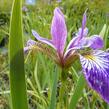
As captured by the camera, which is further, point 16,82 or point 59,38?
point 59,38

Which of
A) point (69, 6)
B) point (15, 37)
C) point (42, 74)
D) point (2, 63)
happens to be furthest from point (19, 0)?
point (69, 6)

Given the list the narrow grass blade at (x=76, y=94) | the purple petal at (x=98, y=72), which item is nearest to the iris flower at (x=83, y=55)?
the purple petal at (x=98, y=72)

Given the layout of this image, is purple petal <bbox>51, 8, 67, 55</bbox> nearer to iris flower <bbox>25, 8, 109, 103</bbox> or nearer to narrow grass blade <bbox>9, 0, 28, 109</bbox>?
iris flower <bbox>25, 8, 109, 103</bbox>

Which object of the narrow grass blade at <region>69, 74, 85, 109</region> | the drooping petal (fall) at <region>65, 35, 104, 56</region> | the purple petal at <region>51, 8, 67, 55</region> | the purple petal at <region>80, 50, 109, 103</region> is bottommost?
the narrow grass blade at <region>69, 74, 85, 109</region>

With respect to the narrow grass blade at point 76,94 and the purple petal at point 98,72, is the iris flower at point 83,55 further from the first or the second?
the narrow grass blade at point 76,94

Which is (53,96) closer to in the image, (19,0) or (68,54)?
(68,54)

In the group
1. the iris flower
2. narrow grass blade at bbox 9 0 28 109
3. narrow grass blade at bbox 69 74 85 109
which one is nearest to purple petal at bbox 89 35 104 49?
the iris flower

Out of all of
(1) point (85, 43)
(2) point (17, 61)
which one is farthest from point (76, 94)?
(2) point (17, 61)
